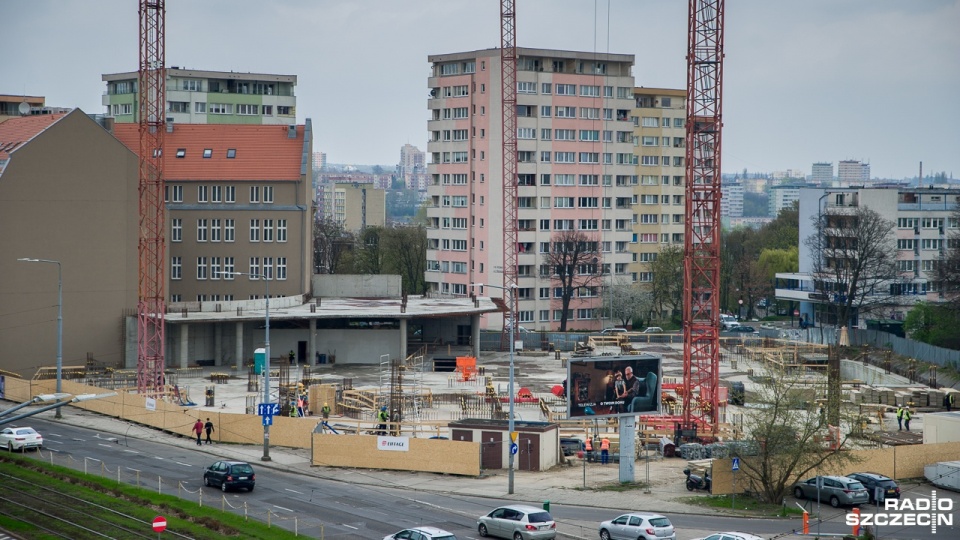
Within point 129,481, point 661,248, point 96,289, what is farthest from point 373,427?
point 661,248

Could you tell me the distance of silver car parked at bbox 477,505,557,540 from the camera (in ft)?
128

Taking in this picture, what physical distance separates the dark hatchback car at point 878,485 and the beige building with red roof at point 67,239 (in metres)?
53.0

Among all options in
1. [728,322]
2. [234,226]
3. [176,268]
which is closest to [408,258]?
[728,322]

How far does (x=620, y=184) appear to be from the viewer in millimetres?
127625

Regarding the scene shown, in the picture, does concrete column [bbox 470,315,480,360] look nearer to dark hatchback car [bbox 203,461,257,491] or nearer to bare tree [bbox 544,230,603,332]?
bare tree [bbox 544,230,603,332]

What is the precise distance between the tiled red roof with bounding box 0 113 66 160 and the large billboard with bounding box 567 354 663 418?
46.3 metres

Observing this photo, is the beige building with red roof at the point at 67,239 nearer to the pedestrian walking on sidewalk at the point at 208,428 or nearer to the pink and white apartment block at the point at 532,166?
the pedestrian walking on sidewalk at the point at 208,428

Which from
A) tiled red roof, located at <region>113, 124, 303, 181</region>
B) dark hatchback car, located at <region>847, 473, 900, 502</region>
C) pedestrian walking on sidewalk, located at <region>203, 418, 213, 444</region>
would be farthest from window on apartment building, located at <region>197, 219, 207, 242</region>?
dark hatchback car, located at <region>847, 473, 900, 502</region>

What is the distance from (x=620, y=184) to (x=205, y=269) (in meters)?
47.7

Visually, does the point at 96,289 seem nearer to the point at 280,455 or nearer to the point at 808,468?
the point at 280,455

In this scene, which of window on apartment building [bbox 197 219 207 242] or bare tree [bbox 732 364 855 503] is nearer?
Answer: bare tree [bbox 732 364 855 503]

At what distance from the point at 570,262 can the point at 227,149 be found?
36.3 meters

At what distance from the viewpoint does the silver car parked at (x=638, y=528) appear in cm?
3894

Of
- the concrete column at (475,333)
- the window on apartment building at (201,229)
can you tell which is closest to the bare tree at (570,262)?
→ the concrete column at (475,333)
